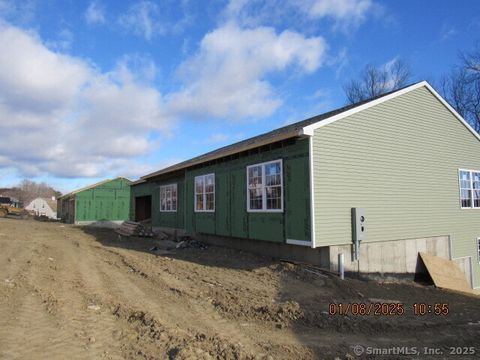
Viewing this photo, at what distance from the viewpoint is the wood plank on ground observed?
1345cm

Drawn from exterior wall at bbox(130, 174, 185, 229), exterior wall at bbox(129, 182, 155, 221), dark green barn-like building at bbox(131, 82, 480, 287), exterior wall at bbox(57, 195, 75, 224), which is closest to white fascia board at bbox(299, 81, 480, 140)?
dark green barn-like building at bbox(131, 82, 480, 287)

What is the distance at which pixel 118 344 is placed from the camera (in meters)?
5.52

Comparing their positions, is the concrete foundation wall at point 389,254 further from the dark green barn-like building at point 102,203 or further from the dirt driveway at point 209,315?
the dark green barn-like building at point 102,203

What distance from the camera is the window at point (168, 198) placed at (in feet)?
70.0

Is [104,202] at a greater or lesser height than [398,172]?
lesser

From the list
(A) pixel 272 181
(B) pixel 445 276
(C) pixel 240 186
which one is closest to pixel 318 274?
(A) pixel 272 181

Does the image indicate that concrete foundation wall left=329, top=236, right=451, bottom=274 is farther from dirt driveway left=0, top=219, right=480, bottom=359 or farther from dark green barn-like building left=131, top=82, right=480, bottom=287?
dirt driveway left=0, top=219, right=480, bottom=359

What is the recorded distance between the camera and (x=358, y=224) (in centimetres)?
1173

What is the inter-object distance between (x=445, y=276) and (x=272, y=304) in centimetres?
890

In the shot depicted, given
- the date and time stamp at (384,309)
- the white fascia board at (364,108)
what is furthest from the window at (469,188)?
the date and time stamp at (384,309)

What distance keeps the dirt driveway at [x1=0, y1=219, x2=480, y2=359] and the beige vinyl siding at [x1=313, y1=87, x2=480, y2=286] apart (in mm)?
2151

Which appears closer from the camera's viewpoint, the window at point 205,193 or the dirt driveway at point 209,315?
the dirt driveway at point 209,315

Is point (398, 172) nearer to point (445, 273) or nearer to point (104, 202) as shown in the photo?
point (445, 273)

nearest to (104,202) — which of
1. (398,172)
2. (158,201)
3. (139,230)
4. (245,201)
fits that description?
(158,201)
